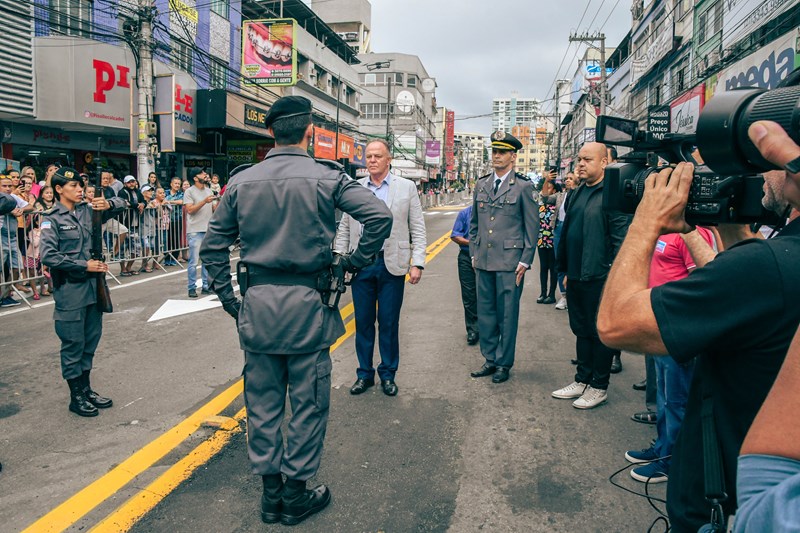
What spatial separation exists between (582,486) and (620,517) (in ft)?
1.09

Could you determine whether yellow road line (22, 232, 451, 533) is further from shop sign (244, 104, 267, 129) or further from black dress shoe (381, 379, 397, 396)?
shop sign (244, 104, 267, 129)

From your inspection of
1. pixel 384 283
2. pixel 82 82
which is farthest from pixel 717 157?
pixel 82 82

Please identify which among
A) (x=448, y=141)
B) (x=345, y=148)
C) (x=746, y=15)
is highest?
(x=448, y=141)

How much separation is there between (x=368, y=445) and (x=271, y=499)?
3.12 ft

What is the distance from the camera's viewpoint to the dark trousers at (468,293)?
22.2 ft

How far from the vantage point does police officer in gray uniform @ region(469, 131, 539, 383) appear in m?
5.24

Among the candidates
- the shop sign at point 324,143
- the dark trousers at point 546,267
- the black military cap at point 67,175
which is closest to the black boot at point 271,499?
the black military cap at point 67,175

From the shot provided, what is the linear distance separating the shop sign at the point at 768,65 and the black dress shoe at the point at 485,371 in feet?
23.2

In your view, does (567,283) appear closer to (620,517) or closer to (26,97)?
(620,517)

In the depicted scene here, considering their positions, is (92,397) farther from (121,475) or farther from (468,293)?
(468,293)

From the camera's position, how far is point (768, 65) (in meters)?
11.8

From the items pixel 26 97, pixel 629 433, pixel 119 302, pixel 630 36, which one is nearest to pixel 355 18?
pixel 630 36

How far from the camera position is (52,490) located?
10.8 ft

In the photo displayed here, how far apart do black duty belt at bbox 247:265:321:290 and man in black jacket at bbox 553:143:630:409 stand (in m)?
2.41
